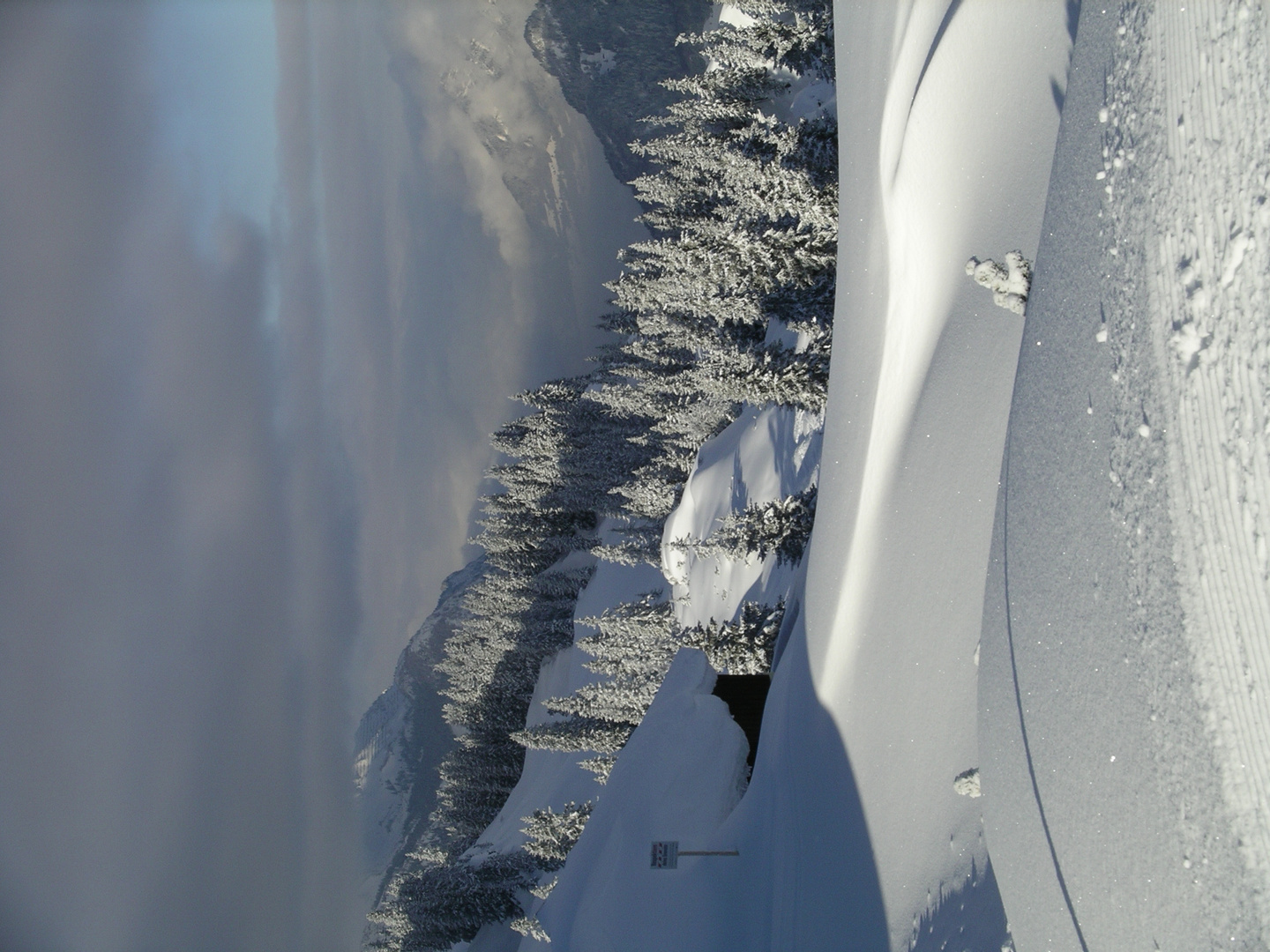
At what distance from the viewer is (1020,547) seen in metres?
4.24

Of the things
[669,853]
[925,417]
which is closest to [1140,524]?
[925,417]

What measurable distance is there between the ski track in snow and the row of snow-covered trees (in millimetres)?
7268

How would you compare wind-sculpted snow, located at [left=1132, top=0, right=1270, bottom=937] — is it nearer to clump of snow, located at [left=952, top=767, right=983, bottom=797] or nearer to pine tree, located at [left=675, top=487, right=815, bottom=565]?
clump of snow, located at [left=952, top=767, right=983, bottom=797]

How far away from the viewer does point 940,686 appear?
5035 mm

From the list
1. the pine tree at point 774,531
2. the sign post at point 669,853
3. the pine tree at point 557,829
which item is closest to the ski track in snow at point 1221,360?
the sign post at point 669,853

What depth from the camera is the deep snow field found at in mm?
3086

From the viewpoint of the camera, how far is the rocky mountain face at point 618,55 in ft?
89.9

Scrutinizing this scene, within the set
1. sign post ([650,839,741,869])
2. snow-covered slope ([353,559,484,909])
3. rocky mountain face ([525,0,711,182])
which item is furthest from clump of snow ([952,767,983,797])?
snow-covered slope ([353,559,484,909])

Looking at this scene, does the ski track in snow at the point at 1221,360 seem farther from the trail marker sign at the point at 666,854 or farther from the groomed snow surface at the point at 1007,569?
the trail marker sign at the point at 666,854

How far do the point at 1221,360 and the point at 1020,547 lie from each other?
58.1 inches

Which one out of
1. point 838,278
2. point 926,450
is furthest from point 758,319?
point 926,450

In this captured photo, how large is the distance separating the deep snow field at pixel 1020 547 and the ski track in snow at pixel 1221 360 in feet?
0.04

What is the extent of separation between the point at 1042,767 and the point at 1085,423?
184 cm

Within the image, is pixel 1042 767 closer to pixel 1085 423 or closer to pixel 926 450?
pixel 1085 423
